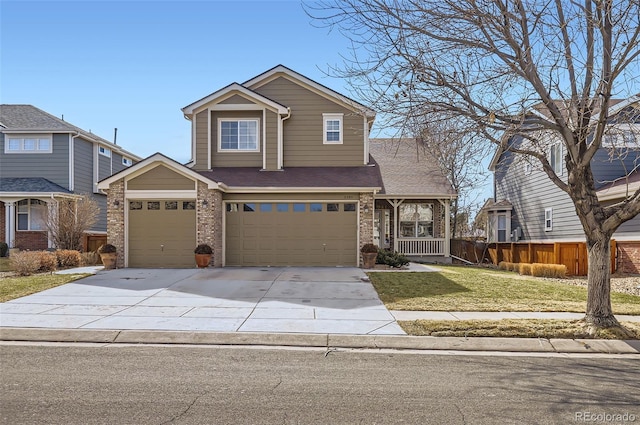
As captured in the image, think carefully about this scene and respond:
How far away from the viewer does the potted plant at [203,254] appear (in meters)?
16.3

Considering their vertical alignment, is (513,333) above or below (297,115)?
below

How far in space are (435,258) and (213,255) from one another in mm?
11460

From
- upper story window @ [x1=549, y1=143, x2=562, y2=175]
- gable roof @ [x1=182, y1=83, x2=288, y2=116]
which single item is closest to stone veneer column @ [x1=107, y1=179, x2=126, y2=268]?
gable roof @ [x1=182, y1=83, x2=288, y2=116]

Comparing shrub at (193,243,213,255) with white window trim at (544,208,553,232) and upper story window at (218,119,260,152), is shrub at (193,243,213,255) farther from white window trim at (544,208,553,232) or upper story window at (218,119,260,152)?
white window trim at (544,208,553,232)

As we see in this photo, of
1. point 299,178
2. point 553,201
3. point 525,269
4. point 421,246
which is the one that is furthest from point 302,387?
point 553,201

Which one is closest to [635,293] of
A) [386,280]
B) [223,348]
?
[386,280]

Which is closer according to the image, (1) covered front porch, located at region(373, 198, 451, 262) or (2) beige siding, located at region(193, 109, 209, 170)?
(2) beige siding, located at region(193, 109, 209, 170)

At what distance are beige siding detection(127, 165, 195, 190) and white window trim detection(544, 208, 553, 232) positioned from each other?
17.1 meters

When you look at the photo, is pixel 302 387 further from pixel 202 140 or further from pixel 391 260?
pixel 202 140

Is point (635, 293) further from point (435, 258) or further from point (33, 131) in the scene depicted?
point (33, 131)

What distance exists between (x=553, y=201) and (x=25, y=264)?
2239cm

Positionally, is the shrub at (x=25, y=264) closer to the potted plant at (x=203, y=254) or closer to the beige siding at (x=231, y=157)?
the potted plant at (x=203, y=254)

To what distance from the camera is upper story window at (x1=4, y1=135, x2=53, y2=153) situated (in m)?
25.2

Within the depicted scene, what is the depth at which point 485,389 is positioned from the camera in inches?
213
